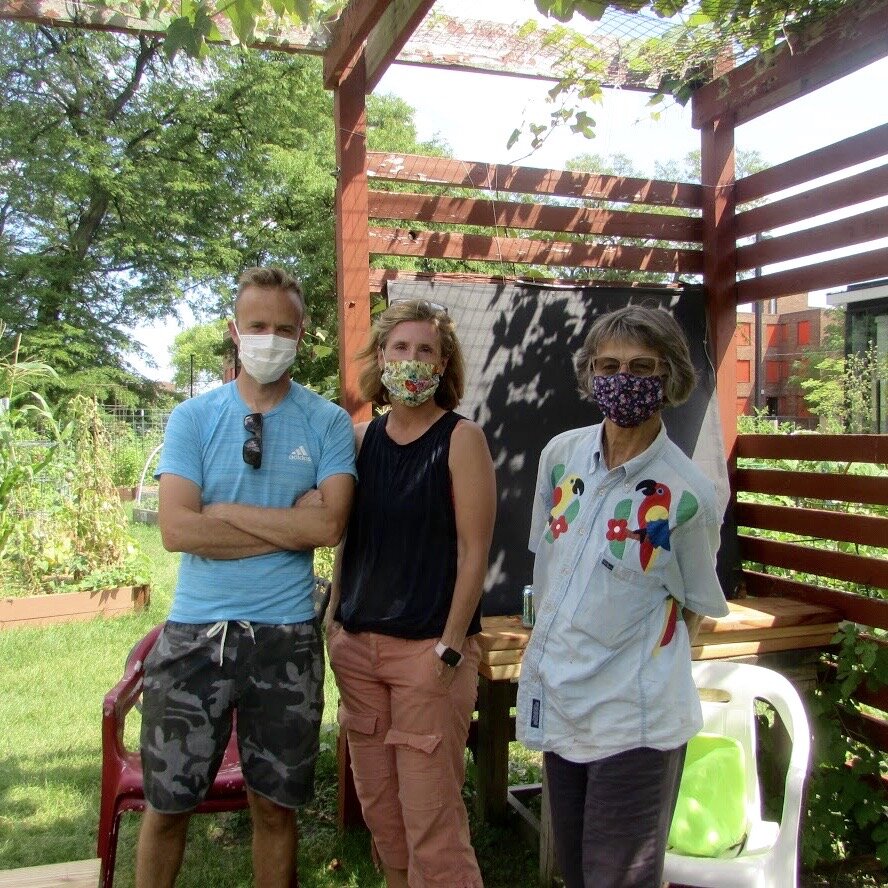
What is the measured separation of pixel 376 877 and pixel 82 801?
4.81 ft

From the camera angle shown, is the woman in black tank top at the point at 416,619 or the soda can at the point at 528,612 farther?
the soda can at the point at 528,612

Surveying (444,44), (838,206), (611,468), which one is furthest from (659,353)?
(444,44)

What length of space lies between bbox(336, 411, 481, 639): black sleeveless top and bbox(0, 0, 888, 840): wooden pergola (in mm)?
940

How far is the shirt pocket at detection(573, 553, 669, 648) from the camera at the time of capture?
1999 mm

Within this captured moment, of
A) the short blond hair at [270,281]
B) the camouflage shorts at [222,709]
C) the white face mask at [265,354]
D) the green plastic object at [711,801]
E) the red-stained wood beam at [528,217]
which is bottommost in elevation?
the green plastic object at [711,801]

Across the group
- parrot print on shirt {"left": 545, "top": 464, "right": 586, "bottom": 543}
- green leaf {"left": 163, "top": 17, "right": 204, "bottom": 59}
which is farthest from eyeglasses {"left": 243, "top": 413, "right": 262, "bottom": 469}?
green leaf {"left": 163, "top": 17, "right": 204, "bottom": 59}

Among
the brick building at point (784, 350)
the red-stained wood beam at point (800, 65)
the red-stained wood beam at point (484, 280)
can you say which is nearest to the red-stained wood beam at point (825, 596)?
the red-stained wood beam at point (484, 280)

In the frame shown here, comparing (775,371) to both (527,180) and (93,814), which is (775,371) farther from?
(93,814)

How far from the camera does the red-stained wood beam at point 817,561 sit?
335cm

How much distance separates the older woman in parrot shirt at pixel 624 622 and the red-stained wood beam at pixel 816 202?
1743mm

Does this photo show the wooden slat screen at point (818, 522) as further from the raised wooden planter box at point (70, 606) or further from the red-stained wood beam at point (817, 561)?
the raised wooden planter box at point (70, 606)

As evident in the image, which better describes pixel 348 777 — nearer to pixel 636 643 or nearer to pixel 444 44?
pixel 636 643

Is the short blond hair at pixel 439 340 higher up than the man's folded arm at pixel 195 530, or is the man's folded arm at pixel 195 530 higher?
the short blond hair at pixel 439 340

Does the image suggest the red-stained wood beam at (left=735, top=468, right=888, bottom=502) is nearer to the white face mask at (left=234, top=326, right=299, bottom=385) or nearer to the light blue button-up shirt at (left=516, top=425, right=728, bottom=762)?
the light blue button-up shirt at (left=516, top=425, right=728, bottom=762)
